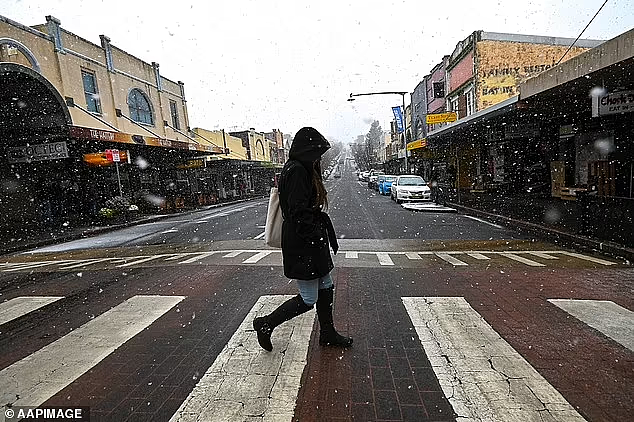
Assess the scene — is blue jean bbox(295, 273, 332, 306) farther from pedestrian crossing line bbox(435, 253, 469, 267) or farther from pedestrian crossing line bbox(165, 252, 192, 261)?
pedestrian crossing line bbox(165, 252, 192, 261)

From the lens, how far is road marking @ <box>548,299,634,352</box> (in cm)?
380

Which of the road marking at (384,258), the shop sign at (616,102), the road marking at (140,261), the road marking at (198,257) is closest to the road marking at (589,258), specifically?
the road marking at (384,258)

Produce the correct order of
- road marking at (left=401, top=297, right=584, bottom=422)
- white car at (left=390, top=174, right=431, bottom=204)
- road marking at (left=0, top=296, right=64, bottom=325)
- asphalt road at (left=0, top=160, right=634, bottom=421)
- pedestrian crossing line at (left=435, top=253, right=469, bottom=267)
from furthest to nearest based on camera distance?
white car at (left=390, top=174, right=431, bottom=204)
pedestrian crossing line at (left=435, top=253, right=469, bottom=267)
road marking at (left=0, top=296, right=64, bottom=325)
asphalt road at (left=0, top=160, right=634, bottom=421)
road marking at (left=401, top=297, right=584, bottom=422)

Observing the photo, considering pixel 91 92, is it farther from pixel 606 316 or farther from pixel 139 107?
pixel 606 316

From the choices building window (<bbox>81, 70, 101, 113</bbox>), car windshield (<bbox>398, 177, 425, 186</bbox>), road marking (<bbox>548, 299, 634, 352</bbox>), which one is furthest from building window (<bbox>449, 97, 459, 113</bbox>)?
road marking (<bbox>548, 299, 634, 352</bbox>)

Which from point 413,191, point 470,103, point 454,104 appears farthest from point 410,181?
point 454,104

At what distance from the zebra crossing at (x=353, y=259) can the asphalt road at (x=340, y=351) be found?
0.15 meters

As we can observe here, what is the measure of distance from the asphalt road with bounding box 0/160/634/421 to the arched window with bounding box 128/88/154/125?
69.4ft

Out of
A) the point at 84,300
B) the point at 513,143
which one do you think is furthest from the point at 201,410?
the point at 513,143

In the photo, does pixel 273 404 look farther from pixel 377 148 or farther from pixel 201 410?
pixel 377 148

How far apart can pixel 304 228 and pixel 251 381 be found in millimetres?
1262

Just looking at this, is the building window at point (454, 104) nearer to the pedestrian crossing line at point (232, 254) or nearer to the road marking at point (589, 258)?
the road marking at point (589, 258)

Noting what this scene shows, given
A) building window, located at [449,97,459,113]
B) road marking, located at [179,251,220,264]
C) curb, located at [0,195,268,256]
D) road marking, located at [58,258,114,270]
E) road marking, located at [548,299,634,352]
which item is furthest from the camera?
building window, located at [449,97,459,113]

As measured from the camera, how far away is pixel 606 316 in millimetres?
4301
